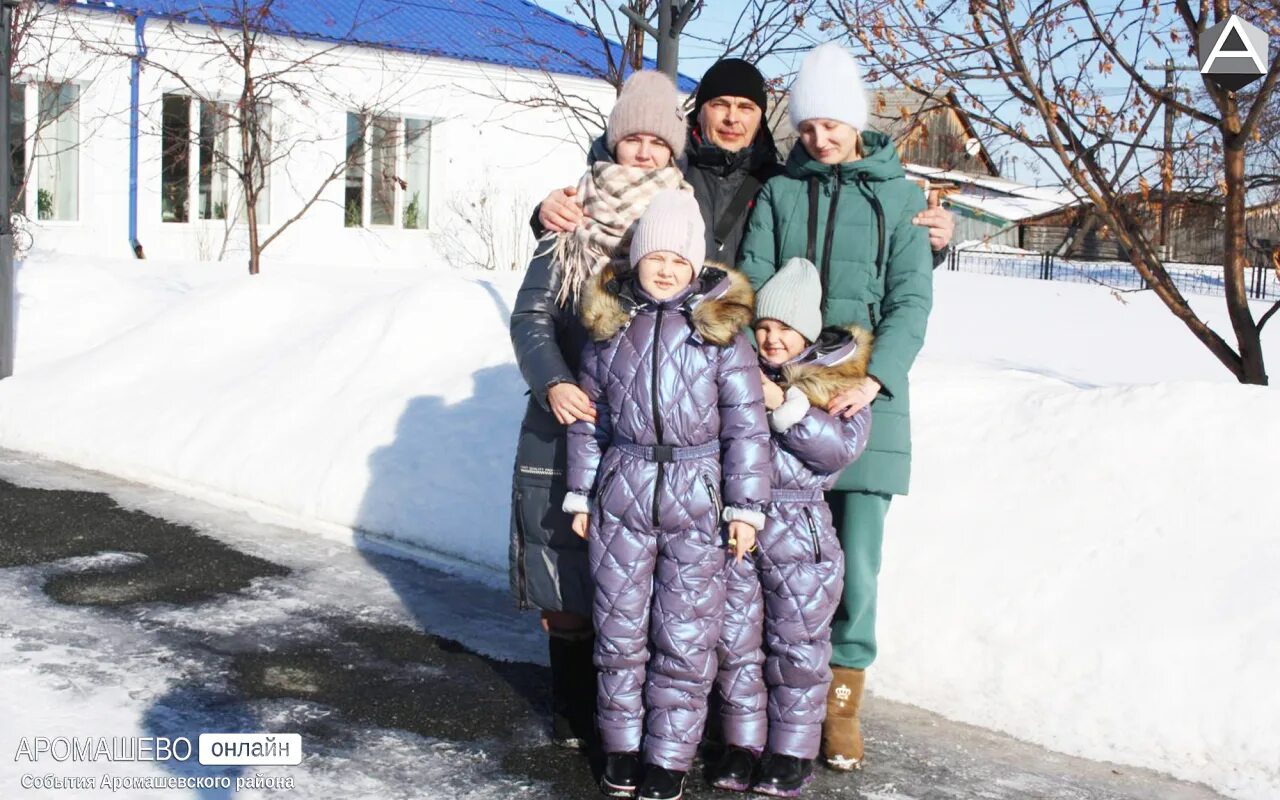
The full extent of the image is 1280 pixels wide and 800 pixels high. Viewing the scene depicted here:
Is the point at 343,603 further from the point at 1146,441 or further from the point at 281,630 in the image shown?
the point at 1146,441

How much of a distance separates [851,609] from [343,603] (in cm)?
228

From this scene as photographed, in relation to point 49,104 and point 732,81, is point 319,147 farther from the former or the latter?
point 732,81

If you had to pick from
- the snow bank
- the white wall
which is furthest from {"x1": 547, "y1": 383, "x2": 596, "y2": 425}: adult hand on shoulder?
the white wall

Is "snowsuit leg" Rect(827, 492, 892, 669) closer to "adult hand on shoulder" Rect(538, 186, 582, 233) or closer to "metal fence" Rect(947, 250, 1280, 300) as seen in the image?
"adult hand on shoulder" Rect(538, 186, 582, 233)

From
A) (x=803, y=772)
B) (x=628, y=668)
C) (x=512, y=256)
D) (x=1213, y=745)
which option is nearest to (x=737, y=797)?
(x=803, y=772)

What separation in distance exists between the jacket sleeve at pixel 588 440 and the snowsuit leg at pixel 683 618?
0.25m

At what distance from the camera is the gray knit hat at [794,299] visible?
12.9ft

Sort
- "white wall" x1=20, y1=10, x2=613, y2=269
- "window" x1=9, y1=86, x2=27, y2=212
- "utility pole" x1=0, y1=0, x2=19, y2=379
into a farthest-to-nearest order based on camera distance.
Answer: "white wall" x1=20, y1=10, x2=613, y2=269 → "window" x1=9, y1=86, x2=27, y2=212 → "utility pole" x1=0, y1=0, x2=19, y2=379

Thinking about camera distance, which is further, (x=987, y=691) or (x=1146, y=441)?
(x=1146, y=441)

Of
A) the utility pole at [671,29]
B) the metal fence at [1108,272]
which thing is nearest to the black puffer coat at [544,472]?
the utility pole at [671,29]

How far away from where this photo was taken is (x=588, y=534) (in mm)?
3875

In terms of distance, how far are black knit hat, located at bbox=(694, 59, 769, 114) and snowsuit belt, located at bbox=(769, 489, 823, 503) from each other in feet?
3.91

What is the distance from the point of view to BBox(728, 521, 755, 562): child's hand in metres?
3.77

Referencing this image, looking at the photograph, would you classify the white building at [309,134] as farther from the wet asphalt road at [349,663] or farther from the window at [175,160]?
the wet asphalt road at [349,663]
